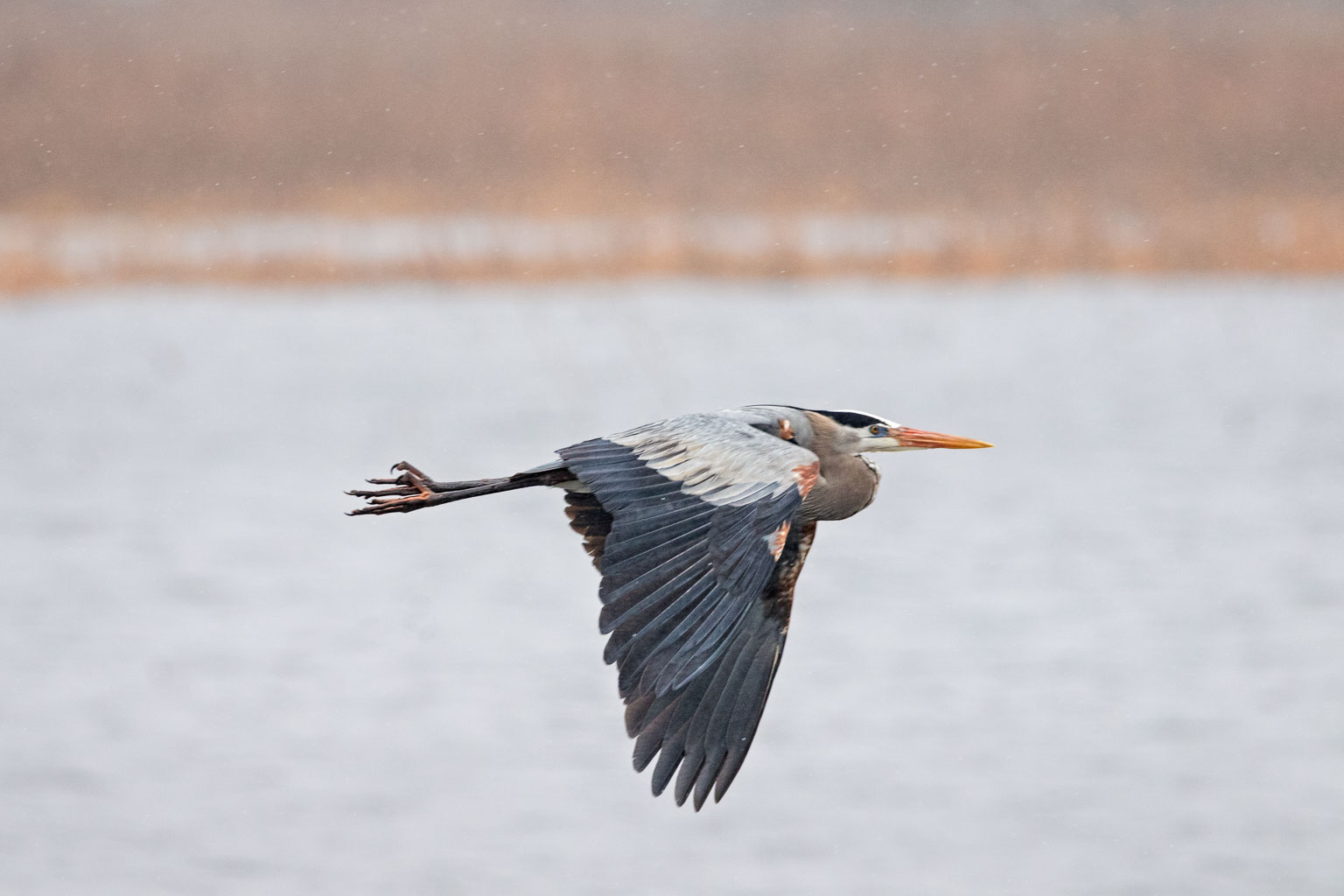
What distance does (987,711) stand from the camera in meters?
10.0

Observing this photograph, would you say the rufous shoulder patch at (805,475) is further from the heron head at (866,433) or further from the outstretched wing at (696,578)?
the heron head at (866,433)

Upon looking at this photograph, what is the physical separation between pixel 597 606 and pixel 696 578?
302 inches

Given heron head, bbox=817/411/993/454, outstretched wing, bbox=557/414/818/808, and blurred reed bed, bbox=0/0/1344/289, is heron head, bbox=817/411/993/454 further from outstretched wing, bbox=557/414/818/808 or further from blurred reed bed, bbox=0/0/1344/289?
blurred reed bed, bbox=0/0/1344/289

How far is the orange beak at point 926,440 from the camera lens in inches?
230

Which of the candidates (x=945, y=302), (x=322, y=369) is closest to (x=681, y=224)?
(x=945, y=302)

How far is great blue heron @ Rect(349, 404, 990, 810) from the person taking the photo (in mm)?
4500

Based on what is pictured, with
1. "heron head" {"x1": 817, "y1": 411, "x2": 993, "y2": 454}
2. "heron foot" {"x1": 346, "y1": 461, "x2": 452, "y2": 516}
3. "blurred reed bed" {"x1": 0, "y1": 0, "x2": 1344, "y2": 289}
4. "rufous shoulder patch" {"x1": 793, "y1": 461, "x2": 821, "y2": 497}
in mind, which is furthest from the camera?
"blurred reed bed" {"x1": 0, "y1": 0, "x2": 1344, "y2": 289}

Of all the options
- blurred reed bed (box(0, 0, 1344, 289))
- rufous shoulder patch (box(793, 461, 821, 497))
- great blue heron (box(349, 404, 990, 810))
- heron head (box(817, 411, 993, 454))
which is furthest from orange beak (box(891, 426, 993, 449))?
blurred reed bed (box(0, 0, 1344, 289))

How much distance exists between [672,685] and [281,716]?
251 inches

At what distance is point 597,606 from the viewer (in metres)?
12.2

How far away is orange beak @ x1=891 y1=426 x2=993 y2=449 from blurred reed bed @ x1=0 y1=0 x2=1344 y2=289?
1194 cm

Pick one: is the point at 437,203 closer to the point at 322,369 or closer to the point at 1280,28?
the point at 322,369

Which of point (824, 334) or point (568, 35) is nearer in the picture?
point (824, 334)

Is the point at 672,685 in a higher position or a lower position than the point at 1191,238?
lower
